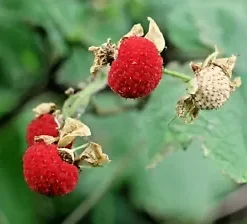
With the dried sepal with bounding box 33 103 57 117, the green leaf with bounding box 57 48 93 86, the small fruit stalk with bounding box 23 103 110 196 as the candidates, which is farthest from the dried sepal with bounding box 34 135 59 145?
the green leaf with bounding box 57 48 93 86

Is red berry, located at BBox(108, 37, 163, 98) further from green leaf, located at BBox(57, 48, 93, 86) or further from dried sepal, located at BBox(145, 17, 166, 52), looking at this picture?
green leaf, located at BBox(57, 48, 93, 86)

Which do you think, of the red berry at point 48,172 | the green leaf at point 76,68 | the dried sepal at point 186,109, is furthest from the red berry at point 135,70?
the green leaf at point 76,68

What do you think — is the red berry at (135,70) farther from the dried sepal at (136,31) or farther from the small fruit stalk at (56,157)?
the small fruit stalk at (56,157)

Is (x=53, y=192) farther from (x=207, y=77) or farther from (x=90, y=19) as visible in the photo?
(x=90, y=19)

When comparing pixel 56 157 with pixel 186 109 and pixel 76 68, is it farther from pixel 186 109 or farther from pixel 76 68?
pixel 76 68

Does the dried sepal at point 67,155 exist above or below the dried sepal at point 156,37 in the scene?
below

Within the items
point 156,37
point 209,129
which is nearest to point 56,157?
point 156,37
